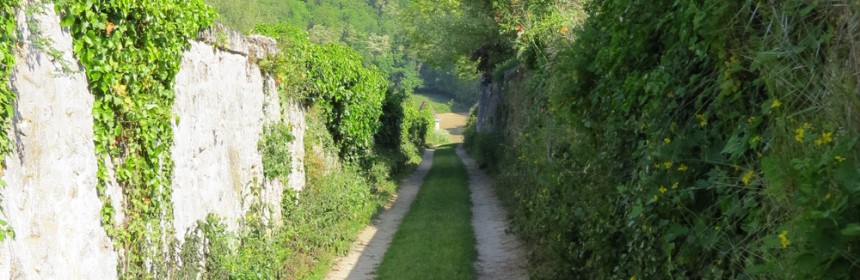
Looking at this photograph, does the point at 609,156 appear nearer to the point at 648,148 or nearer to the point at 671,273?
the point at 648,148

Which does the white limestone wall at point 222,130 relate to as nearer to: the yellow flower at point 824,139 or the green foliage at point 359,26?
the yellow flower at point 824,139

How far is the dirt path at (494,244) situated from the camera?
11.6 metres

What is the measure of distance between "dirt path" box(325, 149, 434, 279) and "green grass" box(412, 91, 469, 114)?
7807 cm

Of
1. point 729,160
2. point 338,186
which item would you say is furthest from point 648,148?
point 338,186

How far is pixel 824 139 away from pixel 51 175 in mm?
4236

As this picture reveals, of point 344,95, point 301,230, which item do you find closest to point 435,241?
point 301,230

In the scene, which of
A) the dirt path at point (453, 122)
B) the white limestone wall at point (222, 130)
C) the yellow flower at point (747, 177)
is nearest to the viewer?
the yellow flower at point (747, 177)

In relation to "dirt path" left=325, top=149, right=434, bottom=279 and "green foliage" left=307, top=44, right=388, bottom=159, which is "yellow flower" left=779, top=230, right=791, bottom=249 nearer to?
"dirt path" left=325, top=149, right=434, bottom=279

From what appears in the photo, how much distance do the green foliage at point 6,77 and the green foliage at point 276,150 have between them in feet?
20.9

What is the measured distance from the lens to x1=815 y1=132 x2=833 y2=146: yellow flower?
3.55 m

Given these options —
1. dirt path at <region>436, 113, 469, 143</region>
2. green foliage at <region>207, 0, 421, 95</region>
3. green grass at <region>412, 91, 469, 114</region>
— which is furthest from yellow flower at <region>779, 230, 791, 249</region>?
green grass at <region>412, 91, 469, 114</region>

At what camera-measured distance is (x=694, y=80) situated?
5254mm

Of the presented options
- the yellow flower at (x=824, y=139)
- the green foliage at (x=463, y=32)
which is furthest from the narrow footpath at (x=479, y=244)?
the yellow flower at (x=824, y=139)

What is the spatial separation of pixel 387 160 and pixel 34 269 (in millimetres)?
19075
